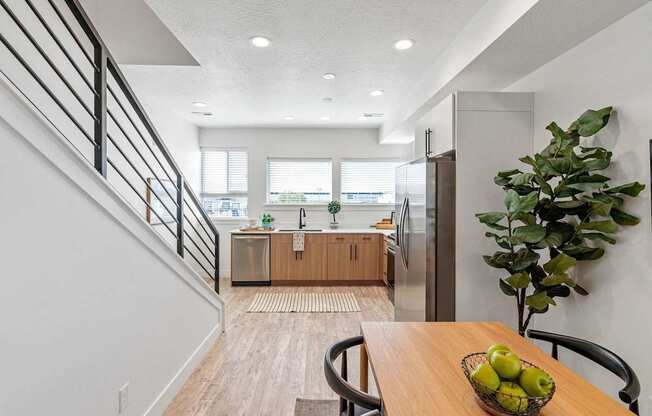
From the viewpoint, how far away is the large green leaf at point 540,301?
2.05m

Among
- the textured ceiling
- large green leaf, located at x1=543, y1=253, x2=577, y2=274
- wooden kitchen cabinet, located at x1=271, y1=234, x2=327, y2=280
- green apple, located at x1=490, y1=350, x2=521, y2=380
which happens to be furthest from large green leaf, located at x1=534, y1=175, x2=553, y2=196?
wooden kitchen cabinet, located at x1=271, y1=234, x2=327, y2=280

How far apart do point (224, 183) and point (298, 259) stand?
6.31 ft

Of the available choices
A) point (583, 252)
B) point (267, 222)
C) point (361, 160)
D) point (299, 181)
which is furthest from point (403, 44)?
point (267, 222)

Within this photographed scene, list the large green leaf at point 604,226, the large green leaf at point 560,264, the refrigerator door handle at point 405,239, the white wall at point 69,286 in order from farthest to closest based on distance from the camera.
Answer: the refrigerator door handle at point 405,239, the large green leaf at point 560,264, the large green leaf at point 604,226, the white wall at point 69,286

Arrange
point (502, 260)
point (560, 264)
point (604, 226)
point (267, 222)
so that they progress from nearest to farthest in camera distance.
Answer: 1. point (604, 226)
2. point (560, 264)
3. point (502, 260)
4. point (267, 222)

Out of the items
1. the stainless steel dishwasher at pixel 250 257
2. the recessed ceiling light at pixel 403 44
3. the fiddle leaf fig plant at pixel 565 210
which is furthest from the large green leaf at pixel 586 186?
the stainless steel dishwasher at pixel 250 257

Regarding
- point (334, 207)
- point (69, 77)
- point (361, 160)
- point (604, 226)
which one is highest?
point (69, 77)

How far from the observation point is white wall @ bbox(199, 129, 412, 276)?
6.05m

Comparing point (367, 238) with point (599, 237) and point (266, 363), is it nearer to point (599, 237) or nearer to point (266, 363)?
point (266, 363)

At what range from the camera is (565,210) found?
200 centimetres

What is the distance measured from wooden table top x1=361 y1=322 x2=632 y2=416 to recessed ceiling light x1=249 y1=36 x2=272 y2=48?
2227 millimetres

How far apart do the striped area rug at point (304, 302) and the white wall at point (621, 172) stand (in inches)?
101

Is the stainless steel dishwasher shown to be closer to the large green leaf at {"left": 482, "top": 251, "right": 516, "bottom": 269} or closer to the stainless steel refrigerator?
the stainless steel refrigerator

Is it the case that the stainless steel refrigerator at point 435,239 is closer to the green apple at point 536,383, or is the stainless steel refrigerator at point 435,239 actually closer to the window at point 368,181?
the green apple at point 536,383
